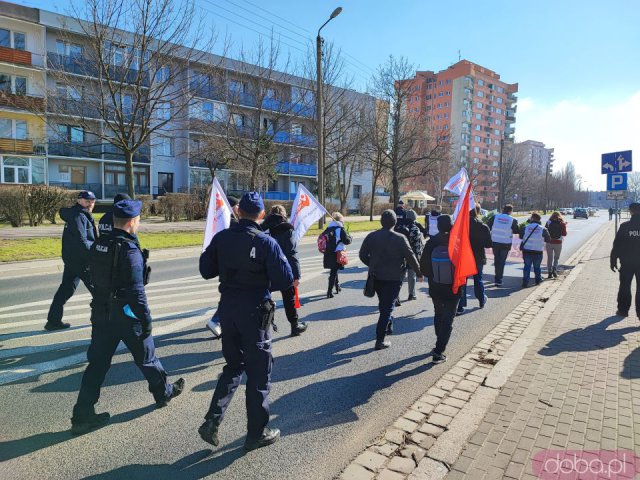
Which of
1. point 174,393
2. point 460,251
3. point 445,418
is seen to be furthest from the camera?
point 460,251

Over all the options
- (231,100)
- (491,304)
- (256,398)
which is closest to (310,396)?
(256,398)

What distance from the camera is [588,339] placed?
19.4ft

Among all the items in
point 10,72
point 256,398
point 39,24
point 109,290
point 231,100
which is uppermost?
point 39,24

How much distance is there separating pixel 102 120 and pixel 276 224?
15414mm

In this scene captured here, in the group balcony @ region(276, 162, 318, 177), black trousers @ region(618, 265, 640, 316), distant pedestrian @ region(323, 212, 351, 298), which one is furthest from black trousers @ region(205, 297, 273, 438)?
balcony @ region(276, 162, 318, 177)

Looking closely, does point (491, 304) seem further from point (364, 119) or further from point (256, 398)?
point (364, 119)

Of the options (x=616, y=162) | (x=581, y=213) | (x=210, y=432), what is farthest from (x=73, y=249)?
(x=581, y=213)

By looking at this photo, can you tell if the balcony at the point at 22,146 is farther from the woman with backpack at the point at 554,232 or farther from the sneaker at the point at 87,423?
the sneaker at the point at 87,423

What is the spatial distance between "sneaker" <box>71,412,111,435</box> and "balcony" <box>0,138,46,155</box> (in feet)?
114

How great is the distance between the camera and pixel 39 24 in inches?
1245

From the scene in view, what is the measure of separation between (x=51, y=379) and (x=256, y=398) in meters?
2.61

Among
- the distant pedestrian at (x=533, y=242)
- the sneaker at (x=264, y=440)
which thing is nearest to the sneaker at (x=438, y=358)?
the sneaker at (x=264, y=440)

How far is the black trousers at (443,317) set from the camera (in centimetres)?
503

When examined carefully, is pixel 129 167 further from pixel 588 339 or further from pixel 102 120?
pixel 588 339
